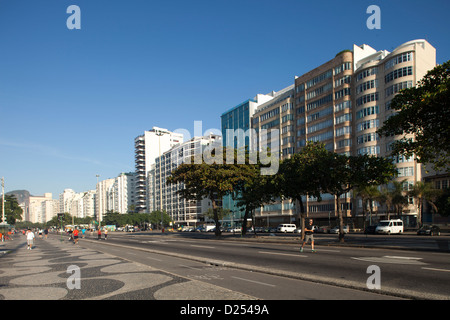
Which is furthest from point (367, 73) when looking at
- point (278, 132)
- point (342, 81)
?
point (278, 132)

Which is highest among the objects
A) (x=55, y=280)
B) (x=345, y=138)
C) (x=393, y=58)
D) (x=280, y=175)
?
(x=393, y=58)

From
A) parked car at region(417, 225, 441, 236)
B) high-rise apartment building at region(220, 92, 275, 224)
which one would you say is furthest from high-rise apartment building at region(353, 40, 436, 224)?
high-rise apartment building at region(220, 92, 275, 224)

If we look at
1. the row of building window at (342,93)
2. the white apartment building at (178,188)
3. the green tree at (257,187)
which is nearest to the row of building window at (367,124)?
the row of building window at (342,93)

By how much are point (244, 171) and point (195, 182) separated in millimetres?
6766

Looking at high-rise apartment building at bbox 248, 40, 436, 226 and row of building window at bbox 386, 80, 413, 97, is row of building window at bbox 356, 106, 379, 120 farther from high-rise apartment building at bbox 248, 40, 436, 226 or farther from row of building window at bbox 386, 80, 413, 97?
row of building window at bbox 386, 80, 413, 97

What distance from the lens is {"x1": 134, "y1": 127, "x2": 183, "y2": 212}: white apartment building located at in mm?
175125

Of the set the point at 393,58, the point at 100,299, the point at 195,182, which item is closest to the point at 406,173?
the point at 393,58

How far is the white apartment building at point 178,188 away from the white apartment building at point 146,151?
21.0 feet

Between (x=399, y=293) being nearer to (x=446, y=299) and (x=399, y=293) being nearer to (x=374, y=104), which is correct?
(x=446, y=299)

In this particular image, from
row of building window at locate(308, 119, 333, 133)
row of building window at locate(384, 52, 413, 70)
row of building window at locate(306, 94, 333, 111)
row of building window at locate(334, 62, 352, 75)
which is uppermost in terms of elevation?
row of building window at locate(334, 62, 352, 75)

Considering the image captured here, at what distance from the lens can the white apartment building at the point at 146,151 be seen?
175 metres

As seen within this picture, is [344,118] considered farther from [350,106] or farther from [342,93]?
→ [342,93]

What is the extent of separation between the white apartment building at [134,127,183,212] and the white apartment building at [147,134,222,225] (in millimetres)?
6405

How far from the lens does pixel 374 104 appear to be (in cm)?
7169
